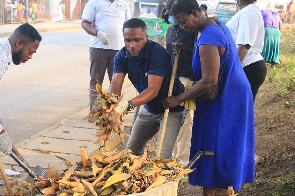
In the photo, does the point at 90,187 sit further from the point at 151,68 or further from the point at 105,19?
the point at 105,19

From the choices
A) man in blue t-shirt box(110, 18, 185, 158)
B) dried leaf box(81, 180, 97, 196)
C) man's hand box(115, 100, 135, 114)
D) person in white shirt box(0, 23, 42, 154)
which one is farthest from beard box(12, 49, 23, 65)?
dried leaf box(81, 180, 97, 196)

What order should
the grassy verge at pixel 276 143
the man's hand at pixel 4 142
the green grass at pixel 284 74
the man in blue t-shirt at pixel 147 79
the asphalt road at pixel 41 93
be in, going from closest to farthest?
the man's hand at pixel 4 142, the man in blue t-shirt at pixel 147 79, the grassy verge at pixel 276 143, the asphalt road at pixel 41 93, the green grass at pixel 284 74

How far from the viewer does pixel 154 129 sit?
435 centimetres

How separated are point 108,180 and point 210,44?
1303mm

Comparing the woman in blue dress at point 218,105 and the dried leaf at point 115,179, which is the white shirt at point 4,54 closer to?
the woman in blue dress at point 218,105

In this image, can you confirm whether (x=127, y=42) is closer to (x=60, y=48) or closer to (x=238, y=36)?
(x=238, y=36)

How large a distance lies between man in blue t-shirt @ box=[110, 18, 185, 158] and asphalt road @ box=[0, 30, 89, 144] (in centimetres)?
261

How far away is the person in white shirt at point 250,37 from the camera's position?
4.95 meters

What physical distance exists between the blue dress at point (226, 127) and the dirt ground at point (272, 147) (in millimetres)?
804

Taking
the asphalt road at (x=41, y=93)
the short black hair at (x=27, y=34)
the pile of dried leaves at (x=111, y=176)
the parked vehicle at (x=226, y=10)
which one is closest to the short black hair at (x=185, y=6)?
the pile of dried leaves at (x=111, y=176)

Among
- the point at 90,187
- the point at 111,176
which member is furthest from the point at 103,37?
the point at 90,187

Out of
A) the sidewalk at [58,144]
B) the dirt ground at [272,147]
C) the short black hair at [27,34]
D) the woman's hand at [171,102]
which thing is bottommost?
the sidewalk at [58,144]

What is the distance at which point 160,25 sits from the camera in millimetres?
18266

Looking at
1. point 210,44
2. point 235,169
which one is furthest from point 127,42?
point 235,169
